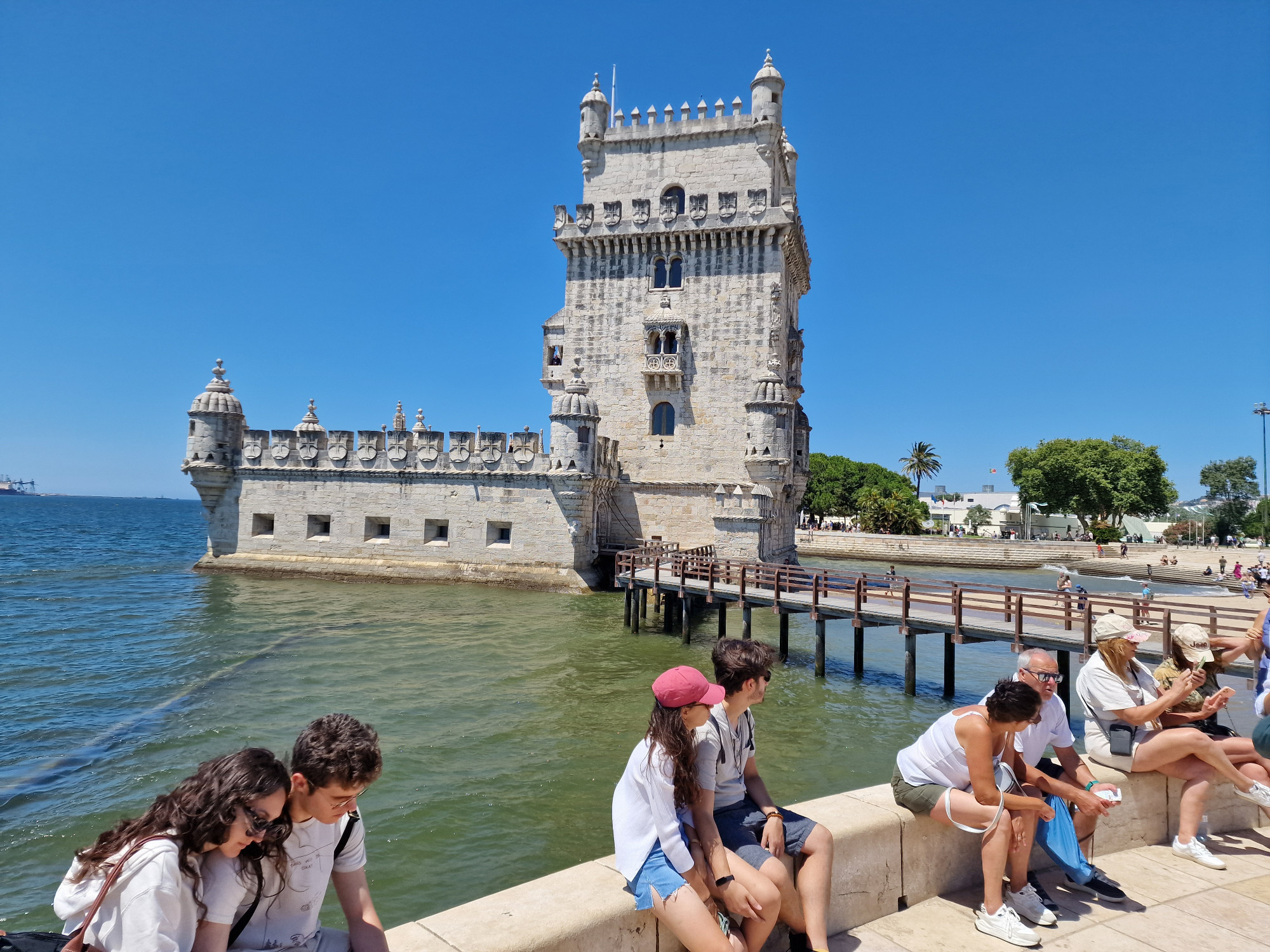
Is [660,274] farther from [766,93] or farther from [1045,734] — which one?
[1045,734]

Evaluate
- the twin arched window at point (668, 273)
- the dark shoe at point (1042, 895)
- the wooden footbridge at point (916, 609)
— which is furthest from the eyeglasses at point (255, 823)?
the twin arched window at point (668, 273)

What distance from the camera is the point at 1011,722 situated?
165 inches

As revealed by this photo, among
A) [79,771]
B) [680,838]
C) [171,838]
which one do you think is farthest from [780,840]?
[79,771]

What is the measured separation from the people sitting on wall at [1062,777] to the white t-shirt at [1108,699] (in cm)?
32

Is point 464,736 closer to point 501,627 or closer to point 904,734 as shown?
point 904,734

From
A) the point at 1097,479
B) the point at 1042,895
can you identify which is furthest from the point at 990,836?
the point at 1097,479

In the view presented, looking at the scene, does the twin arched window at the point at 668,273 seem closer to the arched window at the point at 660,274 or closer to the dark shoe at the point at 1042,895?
the arched window at the point at 660,274

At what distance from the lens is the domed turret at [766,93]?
28.2 meters

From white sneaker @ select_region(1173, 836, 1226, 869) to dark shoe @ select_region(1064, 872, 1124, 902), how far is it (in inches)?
35.4

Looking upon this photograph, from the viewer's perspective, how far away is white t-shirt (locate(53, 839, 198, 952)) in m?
2.54

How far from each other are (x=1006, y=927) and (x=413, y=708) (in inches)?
444

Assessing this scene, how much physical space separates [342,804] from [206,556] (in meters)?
31.8

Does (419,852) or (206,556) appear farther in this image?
(206,556)

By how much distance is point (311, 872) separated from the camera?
10.5 feet
